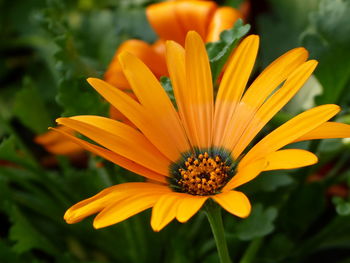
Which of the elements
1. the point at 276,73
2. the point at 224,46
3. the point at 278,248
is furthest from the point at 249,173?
the point at 278,248

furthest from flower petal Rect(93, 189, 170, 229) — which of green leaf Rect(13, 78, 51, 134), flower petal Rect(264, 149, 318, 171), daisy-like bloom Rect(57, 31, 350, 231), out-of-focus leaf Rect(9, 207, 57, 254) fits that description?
green leaf Rect(13, 78, 51, 134)

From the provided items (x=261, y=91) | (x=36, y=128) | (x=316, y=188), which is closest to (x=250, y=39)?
(x=261, y=91)

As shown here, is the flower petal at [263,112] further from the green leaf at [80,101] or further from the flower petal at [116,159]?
the green leaf at [80,101]

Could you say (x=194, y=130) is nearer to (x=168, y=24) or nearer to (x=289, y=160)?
(x=289, y=160)

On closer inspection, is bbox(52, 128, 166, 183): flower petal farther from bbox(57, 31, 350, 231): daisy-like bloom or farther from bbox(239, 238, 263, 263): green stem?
bbox(239, 238, 263, 263): green stem

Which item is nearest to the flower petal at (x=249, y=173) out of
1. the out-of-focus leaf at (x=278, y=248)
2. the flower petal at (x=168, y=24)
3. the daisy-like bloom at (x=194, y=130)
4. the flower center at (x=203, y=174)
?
the daisy-like bloom at (x=194, y=130)

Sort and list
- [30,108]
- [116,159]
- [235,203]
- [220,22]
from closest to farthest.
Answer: [235,203]
[116,159]
[220,22]
[30,108]
